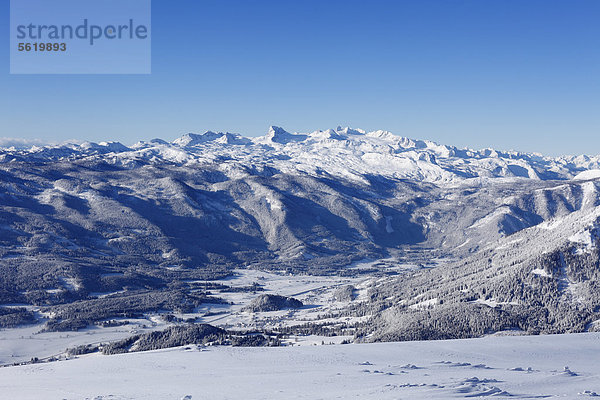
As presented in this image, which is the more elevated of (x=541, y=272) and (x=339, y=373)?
(x=541, y=272)

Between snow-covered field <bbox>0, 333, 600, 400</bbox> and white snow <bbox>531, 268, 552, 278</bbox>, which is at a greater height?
white snow <bbox>531, 268, 552, 278</bbox>

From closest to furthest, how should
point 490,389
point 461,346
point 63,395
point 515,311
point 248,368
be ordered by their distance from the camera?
point 490,389, point 63,395, point 248,368, point 461,346, point 515,311

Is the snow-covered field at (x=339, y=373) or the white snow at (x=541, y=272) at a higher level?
the white snow at (x=541, y=272)

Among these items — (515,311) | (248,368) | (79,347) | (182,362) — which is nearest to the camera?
(248,368)

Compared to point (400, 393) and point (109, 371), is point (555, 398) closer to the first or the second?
point (400, 393)

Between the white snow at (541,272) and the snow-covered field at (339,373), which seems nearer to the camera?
the snow-covered field at (339,373)

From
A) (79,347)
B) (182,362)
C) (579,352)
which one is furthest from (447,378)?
(79,347)

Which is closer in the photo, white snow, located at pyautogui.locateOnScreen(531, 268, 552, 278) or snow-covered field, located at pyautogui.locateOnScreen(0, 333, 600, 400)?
snow-covered field, located at pyautogui.locateOnScreen(0, 333, 600, 400)

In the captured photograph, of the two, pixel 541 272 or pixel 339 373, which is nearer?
pixel 339 373
